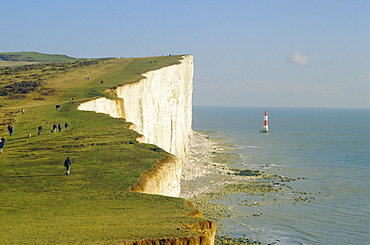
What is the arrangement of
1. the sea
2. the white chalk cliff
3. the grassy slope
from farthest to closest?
the white chalk cliff
the sea
the grassy slope

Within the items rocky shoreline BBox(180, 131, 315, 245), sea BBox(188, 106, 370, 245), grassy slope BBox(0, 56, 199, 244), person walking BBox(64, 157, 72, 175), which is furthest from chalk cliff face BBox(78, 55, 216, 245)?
sea BBox(188, 106, 370, 245)

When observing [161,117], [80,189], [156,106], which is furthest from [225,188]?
[80,189]

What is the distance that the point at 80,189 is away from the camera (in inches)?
728

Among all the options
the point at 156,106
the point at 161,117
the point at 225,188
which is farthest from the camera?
the point at 161,117

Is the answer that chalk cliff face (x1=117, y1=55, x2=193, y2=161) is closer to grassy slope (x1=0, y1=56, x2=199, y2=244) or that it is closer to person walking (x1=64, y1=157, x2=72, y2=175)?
grassy slope (x1=0, y1=56, x2=199, y2=244)

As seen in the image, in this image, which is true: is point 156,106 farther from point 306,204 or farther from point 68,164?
point 68,164

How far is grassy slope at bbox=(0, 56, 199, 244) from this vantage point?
527 inches

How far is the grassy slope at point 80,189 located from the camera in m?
13.4

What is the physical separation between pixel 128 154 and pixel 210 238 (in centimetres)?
1046

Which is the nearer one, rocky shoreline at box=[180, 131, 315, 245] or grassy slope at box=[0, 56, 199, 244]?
grassy slope at box=[0, 56, 199, 244]

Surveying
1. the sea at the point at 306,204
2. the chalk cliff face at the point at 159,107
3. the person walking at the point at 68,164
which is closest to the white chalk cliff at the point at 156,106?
the chalk cliff face at the point at 159,107

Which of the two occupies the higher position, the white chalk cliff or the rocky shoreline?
the white chalk cliff

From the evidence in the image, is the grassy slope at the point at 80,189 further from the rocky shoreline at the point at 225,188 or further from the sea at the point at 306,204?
the sea at the point at 306,204

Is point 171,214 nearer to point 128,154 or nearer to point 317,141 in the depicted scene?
point 128,154
